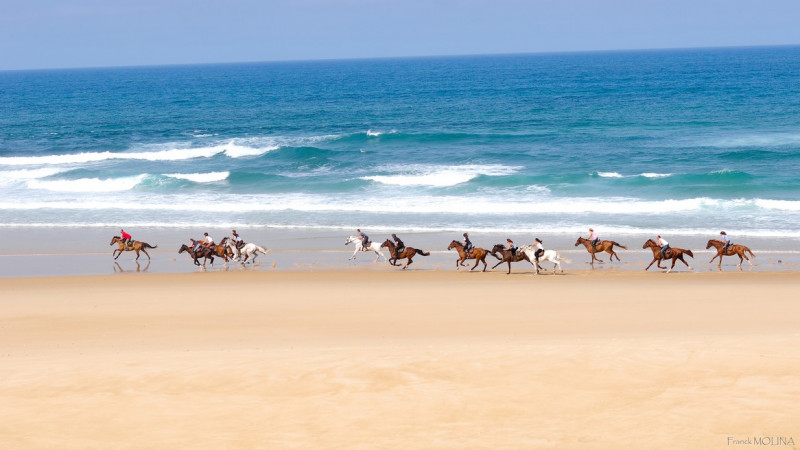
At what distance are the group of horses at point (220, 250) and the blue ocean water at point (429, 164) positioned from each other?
19.3ft

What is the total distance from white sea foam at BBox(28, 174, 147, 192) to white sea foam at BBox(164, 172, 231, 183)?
1830 mm

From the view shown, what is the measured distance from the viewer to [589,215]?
32500 millimetres

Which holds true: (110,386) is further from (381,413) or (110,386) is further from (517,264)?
(517,264)

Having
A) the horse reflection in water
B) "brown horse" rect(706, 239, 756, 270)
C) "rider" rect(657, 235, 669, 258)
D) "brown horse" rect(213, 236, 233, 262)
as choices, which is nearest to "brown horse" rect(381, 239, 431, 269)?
"brown horse" rect(213, 236, 233, 262)

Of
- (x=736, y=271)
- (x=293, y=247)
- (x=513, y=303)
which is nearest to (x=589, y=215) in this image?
(x=736, y=271)

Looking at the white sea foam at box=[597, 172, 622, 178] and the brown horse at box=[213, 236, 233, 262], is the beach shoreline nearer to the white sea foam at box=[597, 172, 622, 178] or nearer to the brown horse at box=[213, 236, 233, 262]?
the brown horse at box=[213, 236, 233, 262]

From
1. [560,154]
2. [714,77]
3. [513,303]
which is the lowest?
[513,303]

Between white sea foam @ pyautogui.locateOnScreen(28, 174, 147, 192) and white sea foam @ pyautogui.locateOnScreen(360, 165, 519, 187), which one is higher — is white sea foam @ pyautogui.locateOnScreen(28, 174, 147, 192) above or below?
below

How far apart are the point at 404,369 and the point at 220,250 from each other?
14.1 meters

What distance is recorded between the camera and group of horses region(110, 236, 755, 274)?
23547mm

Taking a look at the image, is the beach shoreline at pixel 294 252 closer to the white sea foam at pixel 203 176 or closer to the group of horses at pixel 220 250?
the group of horses at pixel 220 250

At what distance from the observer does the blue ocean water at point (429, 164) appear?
33.2 m

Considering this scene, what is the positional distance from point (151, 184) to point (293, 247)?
16.3m

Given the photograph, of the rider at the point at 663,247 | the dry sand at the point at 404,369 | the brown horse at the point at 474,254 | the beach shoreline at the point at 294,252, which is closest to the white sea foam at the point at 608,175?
the beach shoreline at the point at 294,252
